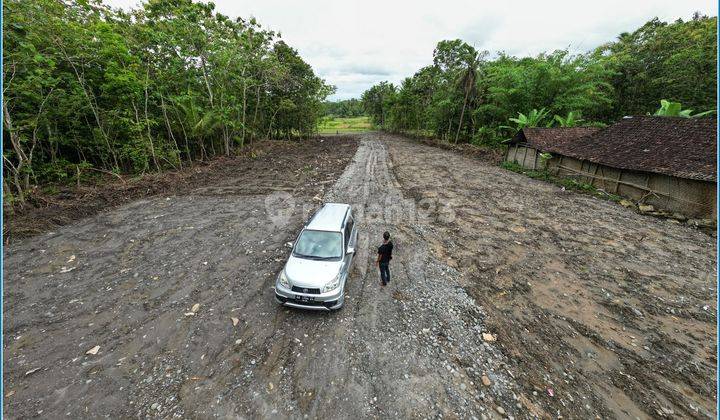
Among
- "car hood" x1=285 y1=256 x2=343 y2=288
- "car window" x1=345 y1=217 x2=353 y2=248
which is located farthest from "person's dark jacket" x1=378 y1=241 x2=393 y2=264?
"car hood" x1=285 y1=256 x2=343 y2=288

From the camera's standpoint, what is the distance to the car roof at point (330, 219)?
7.25 metres

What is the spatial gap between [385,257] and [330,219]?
1987 millimetres

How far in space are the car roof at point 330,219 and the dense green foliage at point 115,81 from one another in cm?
1207

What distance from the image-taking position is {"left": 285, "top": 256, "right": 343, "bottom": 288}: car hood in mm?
5934

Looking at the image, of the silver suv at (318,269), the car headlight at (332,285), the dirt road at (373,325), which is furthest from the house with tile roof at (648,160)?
the car headlight at (332,285)

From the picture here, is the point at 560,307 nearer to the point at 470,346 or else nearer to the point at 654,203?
the point at 470,346

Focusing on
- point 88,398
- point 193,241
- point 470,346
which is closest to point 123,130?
point 193,241

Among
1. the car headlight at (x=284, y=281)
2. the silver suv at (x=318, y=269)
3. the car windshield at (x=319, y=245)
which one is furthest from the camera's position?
the car windshield at (x=319, y=245)

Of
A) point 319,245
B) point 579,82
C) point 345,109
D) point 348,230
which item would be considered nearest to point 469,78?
point 579,82

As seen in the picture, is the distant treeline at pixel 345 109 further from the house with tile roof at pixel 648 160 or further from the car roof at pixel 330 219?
the car roof at pixel 330 219

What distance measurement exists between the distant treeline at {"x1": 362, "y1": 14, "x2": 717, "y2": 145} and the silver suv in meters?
22.0

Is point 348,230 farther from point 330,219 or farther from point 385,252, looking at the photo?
point 385,252

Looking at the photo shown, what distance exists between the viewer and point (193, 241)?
30.7 ft

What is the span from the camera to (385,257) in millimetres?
6820
